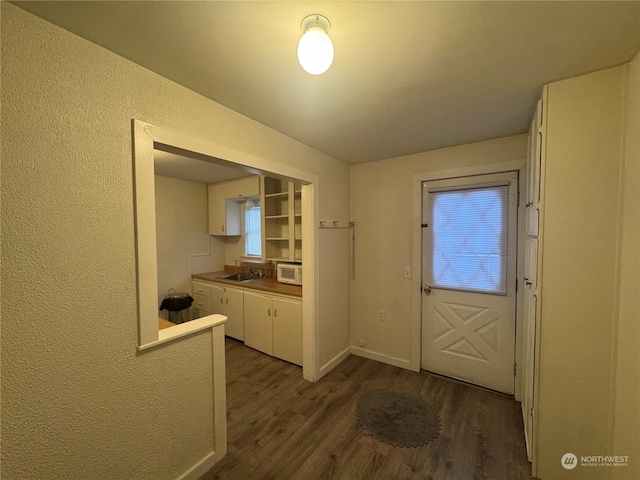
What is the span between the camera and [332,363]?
9.14 ft

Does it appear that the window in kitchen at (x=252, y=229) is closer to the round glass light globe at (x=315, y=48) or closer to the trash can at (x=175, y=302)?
the trash can at (x=175, y=302)

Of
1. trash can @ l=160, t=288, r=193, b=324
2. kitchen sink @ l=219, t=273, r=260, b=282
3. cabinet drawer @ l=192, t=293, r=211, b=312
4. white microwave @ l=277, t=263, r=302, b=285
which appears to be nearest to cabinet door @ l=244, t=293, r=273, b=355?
white microwave @ l=277, t=263, r=302, b=285

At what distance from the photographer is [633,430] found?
46.7 inches

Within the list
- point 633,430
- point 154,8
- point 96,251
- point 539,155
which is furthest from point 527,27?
point 96,251

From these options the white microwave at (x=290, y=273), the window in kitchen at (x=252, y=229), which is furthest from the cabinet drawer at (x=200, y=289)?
the white microwave at (x=290, y=273)

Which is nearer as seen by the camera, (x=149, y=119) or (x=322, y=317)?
(x=149, y=119)

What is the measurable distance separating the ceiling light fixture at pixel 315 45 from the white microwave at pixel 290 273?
2356 millimetres

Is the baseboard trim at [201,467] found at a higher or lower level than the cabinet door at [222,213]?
lower

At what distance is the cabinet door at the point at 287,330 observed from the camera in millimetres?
2717

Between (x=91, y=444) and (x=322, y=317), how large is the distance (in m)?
1.87

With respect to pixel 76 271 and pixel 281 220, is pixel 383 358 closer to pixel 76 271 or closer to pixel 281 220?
pixel 281 220

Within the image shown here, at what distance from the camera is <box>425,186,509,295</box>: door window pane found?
229 centimetres

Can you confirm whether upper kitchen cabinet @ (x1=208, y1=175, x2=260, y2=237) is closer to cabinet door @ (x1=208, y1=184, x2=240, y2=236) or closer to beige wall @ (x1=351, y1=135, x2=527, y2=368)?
cabinet door @ (x1=208, y1=184, x2=240, y2=236)

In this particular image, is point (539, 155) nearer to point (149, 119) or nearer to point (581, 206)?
point (581, 206)
